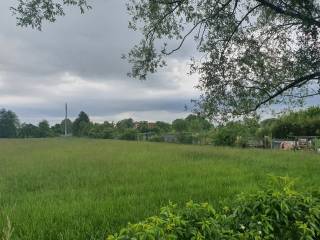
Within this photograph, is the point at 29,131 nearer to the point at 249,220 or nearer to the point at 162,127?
the point at 162,127

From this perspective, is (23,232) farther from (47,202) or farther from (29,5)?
(29,5)

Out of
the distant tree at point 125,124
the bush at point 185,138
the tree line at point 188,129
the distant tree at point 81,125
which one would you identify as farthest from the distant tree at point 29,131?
the bush at point 185,138

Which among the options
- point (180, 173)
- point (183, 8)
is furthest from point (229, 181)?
point (183, 8)

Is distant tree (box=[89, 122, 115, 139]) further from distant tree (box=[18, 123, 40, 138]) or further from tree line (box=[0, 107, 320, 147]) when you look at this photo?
distant tree (box=[18, 123, 40, 138])

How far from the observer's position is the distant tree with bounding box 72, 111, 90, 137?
9256 centimetres

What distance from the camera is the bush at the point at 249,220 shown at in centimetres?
296

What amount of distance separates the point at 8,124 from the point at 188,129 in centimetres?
9691

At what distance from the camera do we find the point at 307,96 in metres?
8.39

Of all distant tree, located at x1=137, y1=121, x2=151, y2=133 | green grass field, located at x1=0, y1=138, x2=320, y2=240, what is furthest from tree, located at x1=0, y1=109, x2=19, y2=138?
green grass field, located at x1=0, y1=138, x2=320, y2=240

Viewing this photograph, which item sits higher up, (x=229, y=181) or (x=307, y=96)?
(x=307, y=96)

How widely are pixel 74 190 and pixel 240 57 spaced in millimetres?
5143

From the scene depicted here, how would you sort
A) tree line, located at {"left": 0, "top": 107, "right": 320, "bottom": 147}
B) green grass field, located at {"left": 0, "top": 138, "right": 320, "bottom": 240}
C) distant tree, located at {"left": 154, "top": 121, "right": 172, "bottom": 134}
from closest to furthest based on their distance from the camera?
green grass field, located at {"left": 0, "top": 138, "right": 320, "bottom": 240}
tree line, located at {"left": 0, "top": 107, "right": 320, "bottom": 147}
distant tree, located at {"left": 154, "top": 121, "right": 172, "bottom": 134}

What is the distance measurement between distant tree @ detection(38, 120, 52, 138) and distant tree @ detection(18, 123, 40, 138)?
2.82ft

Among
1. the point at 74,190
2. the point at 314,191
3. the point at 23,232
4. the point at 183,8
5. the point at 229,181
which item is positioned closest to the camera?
the point at 314,191
